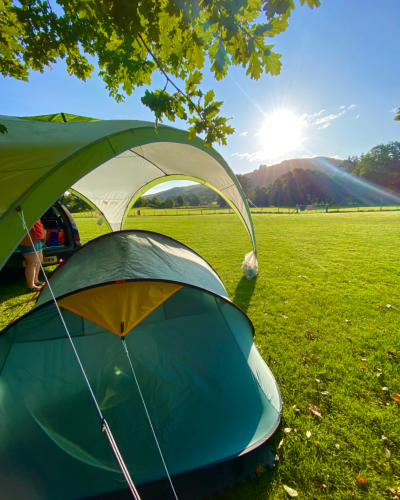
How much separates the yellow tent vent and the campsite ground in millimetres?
1488

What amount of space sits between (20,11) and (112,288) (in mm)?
2903

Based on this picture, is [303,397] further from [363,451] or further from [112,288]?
[112,288]

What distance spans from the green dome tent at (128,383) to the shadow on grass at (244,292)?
163 centimetres

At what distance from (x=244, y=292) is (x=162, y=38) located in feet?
14.0

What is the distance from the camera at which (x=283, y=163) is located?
195875 millimetres

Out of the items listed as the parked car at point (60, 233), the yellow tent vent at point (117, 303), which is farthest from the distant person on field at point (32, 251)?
the yellow tent vent at point (117, 303)

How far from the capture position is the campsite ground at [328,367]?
66.5 inches

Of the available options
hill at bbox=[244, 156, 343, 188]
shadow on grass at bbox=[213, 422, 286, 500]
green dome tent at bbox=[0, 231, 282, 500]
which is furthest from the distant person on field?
hill at bbox=[244, 156, 343, 188]

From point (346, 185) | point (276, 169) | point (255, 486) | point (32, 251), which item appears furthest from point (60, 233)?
point (276, 169)

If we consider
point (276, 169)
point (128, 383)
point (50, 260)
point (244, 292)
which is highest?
point (276, 169)

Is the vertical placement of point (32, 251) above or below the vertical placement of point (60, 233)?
below

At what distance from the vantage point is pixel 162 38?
2045 mm

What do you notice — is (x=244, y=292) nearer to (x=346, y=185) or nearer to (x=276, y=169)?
(x=346, y=185)

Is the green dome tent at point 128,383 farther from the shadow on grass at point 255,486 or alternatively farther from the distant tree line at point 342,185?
the distant tree line at point 342,185
